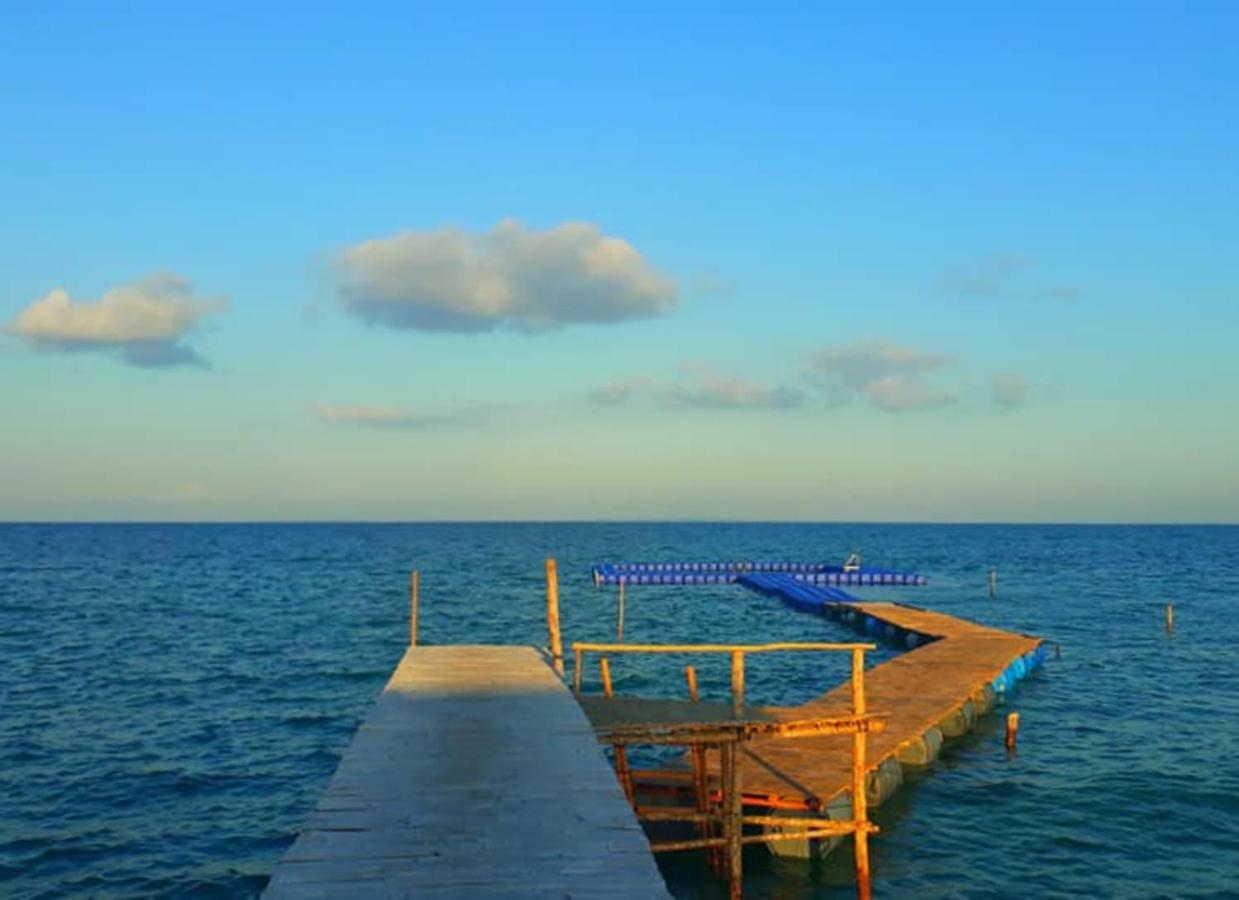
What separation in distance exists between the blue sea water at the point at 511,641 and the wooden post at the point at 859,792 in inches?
44.2

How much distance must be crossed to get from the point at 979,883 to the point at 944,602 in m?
62.3

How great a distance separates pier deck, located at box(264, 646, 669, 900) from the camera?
10.4 meters

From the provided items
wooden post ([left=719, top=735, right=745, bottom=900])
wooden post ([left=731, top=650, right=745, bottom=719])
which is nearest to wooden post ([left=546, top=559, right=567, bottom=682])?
wooden post ([left=731, top=650, right=745, bottom=719])

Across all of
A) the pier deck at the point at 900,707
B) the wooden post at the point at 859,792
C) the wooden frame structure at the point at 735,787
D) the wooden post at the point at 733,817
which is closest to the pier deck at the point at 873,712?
the pier deck at the point at 900,707

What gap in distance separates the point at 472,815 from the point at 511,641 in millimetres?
43298

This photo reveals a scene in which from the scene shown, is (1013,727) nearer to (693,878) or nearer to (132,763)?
(693,878)

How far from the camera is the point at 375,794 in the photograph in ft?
44.1

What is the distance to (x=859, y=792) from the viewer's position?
1975cm

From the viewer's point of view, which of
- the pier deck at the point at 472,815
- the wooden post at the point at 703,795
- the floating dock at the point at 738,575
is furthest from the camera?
the floating dock at the point at 738,575

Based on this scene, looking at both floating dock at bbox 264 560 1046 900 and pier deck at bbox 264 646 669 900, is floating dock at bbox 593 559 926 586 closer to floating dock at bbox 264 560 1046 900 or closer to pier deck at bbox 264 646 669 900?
floating dock at bbox 264 560 1046 900

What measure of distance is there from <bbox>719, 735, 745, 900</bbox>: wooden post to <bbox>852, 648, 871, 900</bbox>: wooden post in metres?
2.21

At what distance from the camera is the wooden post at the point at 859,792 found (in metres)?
19.1

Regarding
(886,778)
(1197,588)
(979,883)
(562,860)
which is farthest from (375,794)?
(1197,588)

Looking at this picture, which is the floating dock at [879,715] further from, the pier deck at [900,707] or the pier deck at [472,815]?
the pier deck at [472,815]
